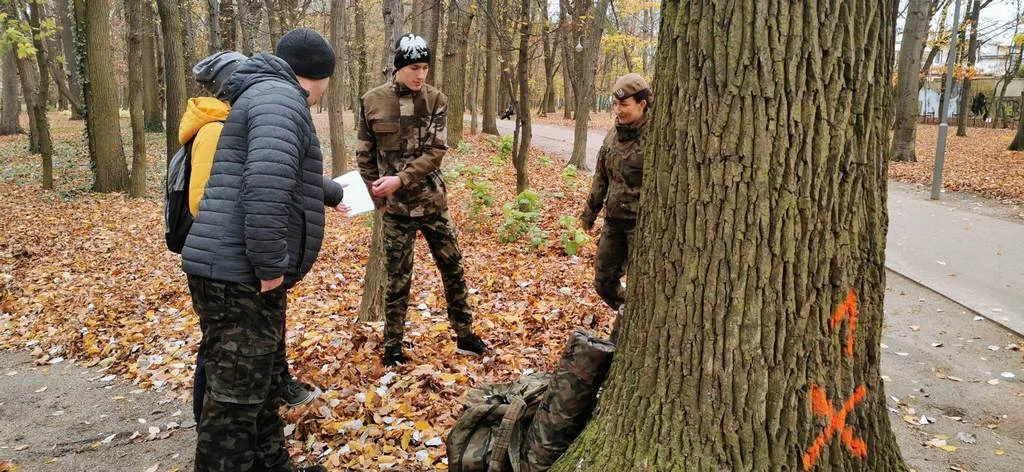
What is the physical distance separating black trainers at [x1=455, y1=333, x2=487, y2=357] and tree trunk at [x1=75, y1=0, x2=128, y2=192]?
37.0ft

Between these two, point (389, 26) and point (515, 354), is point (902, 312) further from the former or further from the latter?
point (389, 26)

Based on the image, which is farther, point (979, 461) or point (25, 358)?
point (25, 358)

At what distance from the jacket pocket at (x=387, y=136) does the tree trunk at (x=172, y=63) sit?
1026 cm

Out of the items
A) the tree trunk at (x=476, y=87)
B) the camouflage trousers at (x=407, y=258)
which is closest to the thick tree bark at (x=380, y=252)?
the camouflage trousers at (x=407, y=258)

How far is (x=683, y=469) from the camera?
2260 mm

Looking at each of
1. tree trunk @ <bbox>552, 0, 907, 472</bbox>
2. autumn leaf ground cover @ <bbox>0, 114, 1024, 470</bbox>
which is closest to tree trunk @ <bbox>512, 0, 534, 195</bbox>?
autumn leaf ground cover @ <bbox>0, 114, 1024, 470</bbox>

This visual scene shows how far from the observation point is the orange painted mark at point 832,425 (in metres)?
2.21

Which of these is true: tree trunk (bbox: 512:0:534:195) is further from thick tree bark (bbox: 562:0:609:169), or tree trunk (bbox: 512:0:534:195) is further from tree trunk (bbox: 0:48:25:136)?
tree trunk (bbox: 0:48:25:136)

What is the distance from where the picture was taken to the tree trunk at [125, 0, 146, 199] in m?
12.9

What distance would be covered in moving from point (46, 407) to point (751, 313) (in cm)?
502

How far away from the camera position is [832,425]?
2.24 metres

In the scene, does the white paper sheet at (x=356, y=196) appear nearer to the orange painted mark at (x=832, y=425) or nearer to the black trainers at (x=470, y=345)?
the black trainers at (x=470, y=345)

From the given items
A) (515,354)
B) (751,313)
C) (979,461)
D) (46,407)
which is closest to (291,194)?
(751,313)

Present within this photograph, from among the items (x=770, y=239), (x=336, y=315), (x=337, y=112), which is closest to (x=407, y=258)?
(x=336, y=315)
